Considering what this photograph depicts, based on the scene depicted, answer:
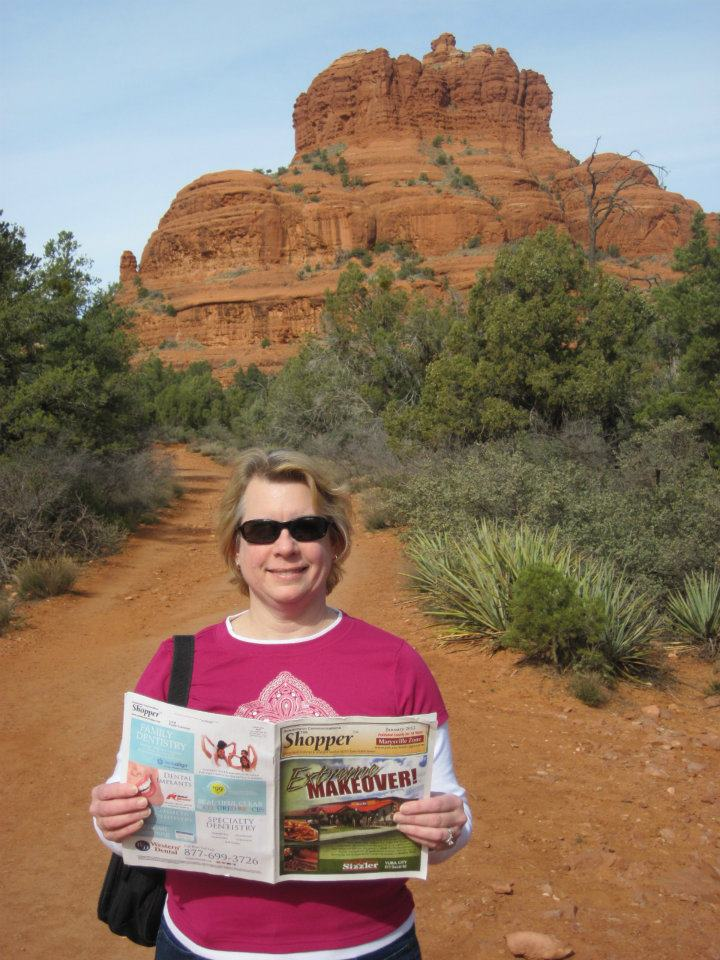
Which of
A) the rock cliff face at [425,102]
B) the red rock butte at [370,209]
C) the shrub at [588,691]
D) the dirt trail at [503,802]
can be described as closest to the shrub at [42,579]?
the dirt trail at [503,802]

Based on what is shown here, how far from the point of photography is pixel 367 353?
880 inches

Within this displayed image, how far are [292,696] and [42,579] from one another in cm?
955

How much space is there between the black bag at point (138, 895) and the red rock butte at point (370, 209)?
5775 centimetres

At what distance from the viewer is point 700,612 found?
832 cm

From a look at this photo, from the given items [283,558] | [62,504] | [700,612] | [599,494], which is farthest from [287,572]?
[62,504]

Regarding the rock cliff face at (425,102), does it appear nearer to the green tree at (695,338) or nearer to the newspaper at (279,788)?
the green tree at (695,338)

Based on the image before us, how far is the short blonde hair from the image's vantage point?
2258 mm

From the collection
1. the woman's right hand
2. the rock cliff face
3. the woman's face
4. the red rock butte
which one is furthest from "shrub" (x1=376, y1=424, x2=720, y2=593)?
the rock cliff face

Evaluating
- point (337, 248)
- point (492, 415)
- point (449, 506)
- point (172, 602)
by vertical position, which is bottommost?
point (172, 602)

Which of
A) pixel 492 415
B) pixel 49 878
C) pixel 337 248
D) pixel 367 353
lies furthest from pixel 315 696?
pixel 337 248

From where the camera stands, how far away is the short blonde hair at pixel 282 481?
88.9 inches

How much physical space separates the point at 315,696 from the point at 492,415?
12.6 meters

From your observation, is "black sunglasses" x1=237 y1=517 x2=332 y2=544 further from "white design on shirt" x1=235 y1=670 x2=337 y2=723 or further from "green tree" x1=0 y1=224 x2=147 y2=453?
"green tree" x1=0 y1=224 x2=147 y2=453

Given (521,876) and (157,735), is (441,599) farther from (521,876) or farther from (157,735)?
(157,735)
